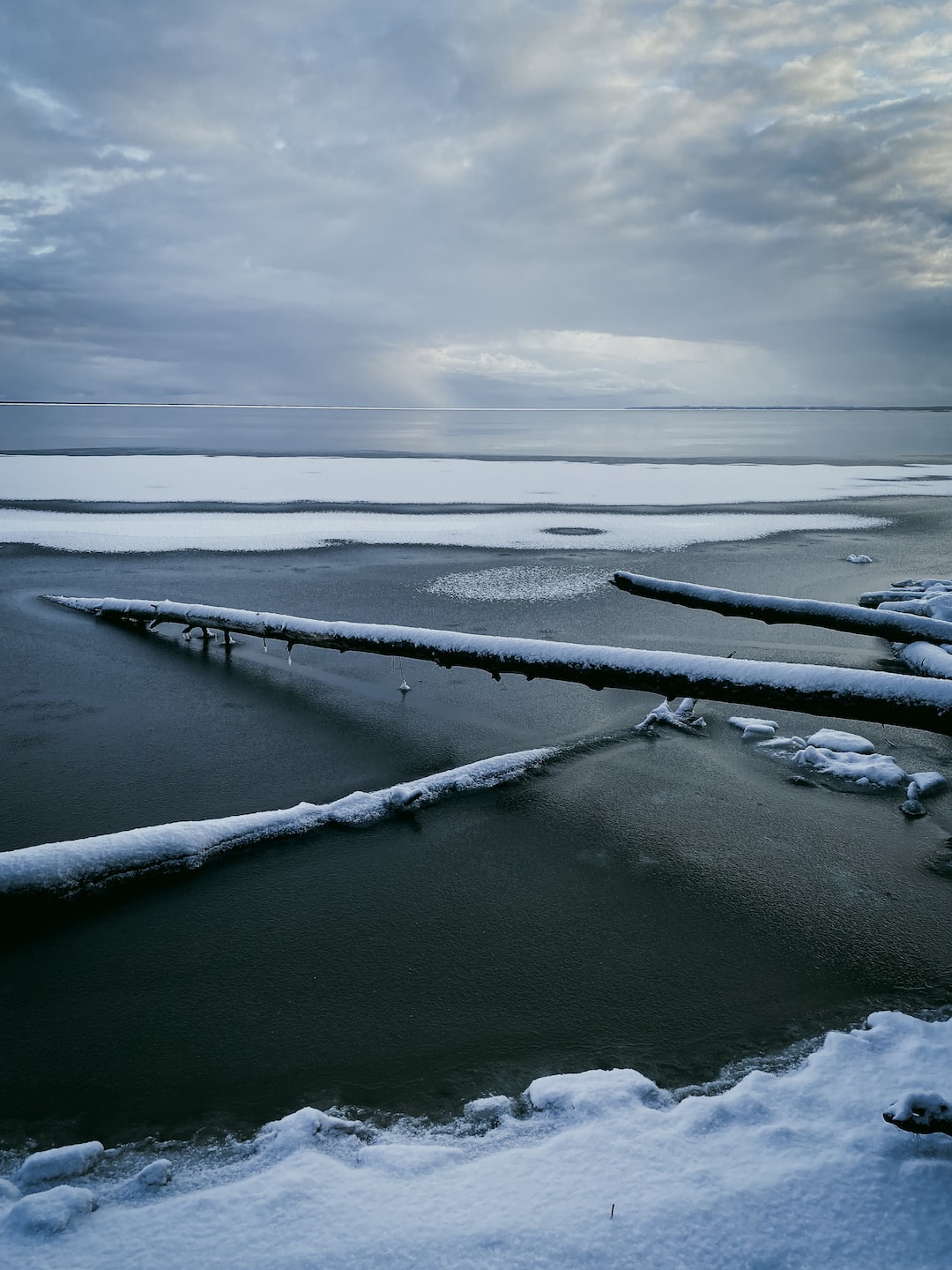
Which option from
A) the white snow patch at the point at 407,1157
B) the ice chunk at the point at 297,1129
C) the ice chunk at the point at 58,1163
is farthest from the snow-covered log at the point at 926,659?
the ice chunk at the point at 58,1163

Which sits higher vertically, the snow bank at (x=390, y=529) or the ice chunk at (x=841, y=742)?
the snow bank at (x=390, y=529)

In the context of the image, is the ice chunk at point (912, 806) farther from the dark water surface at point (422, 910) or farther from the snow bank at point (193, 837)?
the snow bank at point (193, 837)

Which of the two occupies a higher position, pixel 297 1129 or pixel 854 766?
pixel 854 766

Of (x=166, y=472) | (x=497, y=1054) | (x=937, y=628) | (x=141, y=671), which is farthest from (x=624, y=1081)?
(x=166, y=472)

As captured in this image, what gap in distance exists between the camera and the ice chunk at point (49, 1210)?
2.16 metres

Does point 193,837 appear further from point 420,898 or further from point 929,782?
point 929,782

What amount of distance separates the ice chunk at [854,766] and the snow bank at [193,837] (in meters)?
2.05

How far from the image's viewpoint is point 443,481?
26500 millimetres

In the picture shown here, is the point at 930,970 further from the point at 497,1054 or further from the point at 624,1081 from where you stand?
the point at 497,1054

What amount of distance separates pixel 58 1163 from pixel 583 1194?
5.33 feet

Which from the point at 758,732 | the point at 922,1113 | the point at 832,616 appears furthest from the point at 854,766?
the point at 922,1113

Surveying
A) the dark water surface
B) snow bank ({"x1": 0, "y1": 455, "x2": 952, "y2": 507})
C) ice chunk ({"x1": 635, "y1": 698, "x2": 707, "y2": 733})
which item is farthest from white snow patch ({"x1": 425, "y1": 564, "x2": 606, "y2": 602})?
snow bank ({"x1": 0, "y1": 455, "x2": 952, "y2": 507})

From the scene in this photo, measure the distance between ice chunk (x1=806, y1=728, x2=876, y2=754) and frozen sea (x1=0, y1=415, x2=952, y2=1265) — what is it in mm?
215

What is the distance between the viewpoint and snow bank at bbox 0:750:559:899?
3.78 meters
